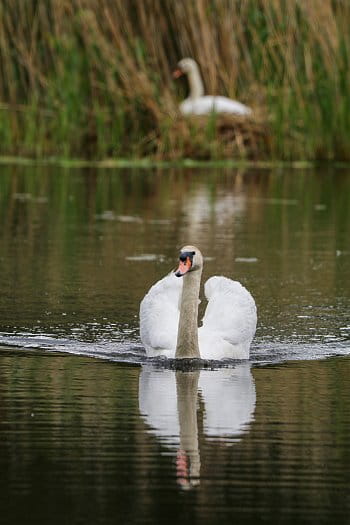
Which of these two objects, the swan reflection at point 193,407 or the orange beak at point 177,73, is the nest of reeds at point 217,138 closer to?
the orange beak at point 177,73

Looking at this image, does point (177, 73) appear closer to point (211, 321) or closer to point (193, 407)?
point (211, 321)

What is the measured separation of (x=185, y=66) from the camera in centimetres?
2308

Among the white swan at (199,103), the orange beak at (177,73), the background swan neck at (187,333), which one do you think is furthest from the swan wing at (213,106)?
the background swan neck at (187,333)

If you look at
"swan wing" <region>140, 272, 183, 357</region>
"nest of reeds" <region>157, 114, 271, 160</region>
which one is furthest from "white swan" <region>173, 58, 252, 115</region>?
"swan wing" <region>140, 272, 183, 357</region>

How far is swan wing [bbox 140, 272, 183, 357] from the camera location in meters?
9.17

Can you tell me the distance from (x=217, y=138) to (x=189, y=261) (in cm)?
1478

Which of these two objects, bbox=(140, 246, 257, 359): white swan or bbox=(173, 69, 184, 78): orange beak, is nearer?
bbox=(140, 246, 257, 359): white swan

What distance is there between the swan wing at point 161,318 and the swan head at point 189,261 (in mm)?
386

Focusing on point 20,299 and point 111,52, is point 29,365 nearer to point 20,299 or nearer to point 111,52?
point 20,299

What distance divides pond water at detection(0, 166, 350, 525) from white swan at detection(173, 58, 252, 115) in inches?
221

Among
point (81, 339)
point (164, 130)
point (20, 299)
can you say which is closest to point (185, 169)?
point (164, 130)

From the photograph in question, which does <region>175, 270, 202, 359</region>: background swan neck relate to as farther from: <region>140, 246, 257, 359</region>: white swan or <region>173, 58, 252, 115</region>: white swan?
<region>173, 58, 252, 115</region>: white swan

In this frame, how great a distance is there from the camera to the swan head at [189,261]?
29.6 feet

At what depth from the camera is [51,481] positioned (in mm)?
5953
